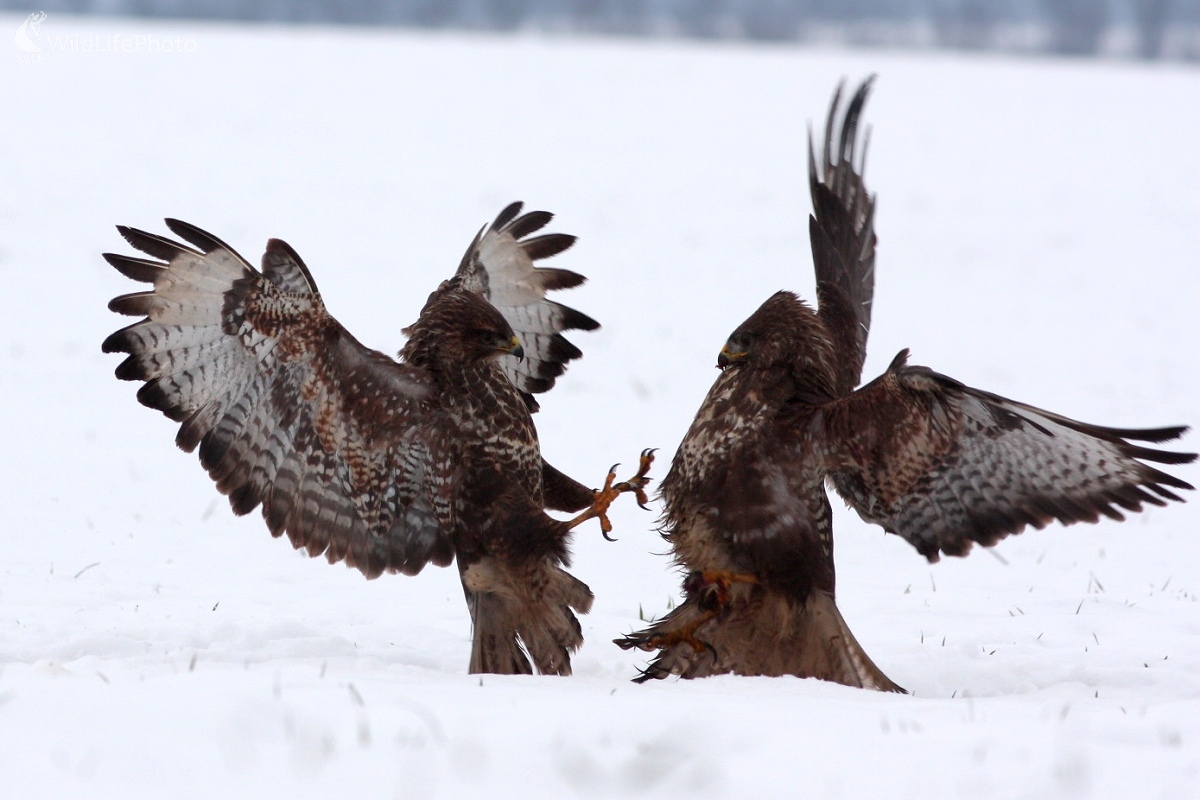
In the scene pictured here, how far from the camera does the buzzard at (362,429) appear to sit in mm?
4426

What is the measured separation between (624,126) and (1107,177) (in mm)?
8799

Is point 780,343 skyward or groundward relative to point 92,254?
groundward

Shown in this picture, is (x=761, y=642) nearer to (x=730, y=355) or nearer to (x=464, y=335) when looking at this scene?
(x=730, y=355)

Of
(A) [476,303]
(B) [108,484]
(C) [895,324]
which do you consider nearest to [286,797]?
(A) [476,303]

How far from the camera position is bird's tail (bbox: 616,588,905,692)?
14.7 feet

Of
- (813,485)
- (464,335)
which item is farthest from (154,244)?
(813,485)

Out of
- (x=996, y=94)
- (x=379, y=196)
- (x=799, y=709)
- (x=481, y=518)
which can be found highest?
(x=996, y=94)

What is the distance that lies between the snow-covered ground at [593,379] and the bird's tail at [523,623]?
0.36 meters

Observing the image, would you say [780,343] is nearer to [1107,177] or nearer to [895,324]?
[895,324]

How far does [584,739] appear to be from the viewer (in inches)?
126

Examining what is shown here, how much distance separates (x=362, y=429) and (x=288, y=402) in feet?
0.92

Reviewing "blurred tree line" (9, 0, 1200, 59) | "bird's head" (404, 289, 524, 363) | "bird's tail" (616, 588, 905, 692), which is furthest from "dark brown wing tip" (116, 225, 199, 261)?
"blurred tree line" (9, 0, 1200, 59)

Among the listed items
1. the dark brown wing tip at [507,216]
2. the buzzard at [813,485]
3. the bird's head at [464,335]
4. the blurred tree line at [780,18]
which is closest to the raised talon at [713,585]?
the buzzard at [813,485]

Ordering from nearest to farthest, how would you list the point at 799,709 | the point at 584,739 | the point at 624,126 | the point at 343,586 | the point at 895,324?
the point at 584,739 < the point at 799,709 < the point at 343,586 < the point at 895,324 < the point at 624,126
